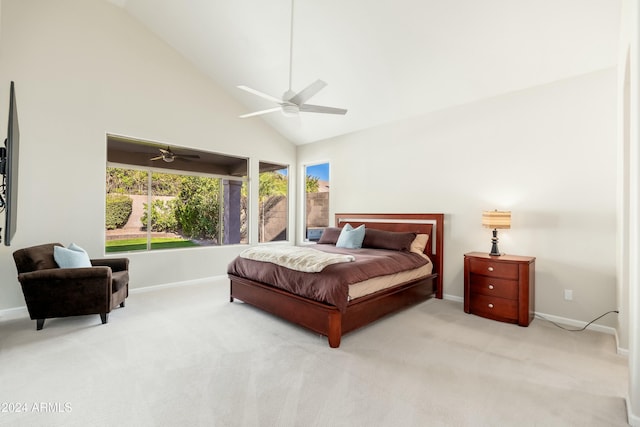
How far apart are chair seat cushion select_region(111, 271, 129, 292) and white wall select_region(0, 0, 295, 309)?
34.5 inches

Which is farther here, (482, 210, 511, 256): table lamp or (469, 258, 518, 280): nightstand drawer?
(482, 210, 511, 256): table lamp

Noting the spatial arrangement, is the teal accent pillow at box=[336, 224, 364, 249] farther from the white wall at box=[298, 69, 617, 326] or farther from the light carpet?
the light carpet

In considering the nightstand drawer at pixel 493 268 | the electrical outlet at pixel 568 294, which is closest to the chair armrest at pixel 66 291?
the nightstand drawer at pixel 493 268

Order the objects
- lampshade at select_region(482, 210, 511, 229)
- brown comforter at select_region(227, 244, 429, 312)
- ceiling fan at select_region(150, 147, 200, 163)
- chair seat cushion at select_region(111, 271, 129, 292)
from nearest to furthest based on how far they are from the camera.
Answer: brown comforter at select_region(227, 244, 429, 312)
chair seat cushion at select_region(111, 271, 129, 292)
lampshade at select_region(482, 210, 511, 229)
ceiling fan at select_region(150, 147, 200, 163)

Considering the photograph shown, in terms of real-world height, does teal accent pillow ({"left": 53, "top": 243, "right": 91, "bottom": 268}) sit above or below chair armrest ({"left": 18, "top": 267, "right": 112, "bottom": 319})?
above

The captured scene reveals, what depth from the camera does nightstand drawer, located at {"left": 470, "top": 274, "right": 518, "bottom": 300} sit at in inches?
130

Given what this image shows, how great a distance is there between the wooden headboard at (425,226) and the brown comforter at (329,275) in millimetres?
666

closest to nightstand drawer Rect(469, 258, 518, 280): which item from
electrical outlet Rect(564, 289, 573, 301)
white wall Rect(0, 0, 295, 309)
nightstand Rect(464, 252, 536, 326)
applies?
nightstand Rect(464, 252, 536, 326)

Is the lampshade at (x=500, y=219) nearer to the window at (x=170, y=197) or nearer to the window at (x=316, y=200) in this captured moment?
the window at (x=316, y=200)

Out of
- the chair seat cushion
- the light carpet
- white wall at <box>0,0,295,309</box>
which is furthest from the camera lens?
white wall at <box>0,0,295,309</box>

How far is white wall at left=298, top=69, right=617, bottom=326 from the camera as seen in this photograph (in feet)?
10.4

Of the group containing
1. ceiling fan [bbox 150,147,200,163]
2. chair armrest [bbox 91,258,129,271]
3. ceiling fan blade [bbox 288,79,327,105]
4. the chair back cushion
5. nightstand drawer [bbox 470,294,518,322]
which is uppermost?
ceiling fan blade [bbox 288,79,327,105]

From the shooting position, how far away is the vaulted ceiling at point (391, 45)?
291 cm

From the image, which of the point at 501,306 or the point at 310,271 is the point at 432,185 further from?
the point at 310,271
